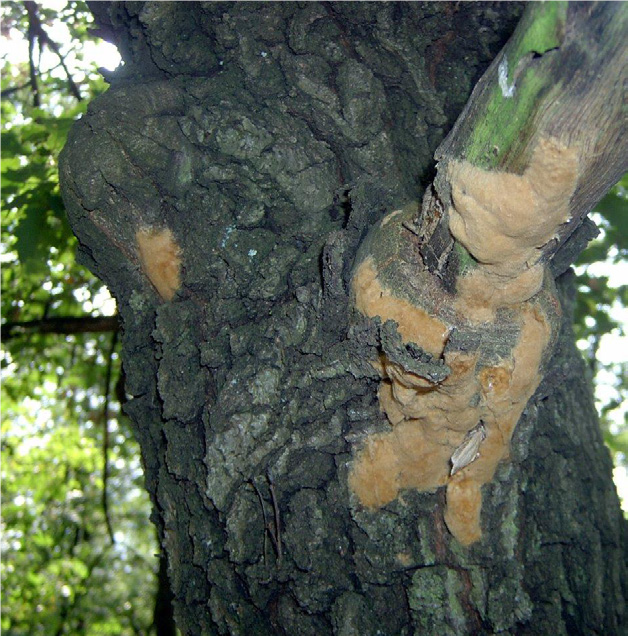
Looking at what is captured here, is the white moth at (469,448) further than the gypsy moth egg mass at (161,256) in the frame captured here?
No

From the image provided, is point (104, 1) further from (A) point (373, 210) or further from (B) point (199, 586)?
(B) point (199, 586)

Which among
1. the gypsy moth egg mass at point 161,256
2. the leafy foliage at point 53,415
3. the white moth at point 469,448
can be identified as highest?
the leafy foliage at point 53,415

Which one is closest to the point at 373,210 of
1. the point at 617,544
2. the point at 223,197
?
the point at 223,197

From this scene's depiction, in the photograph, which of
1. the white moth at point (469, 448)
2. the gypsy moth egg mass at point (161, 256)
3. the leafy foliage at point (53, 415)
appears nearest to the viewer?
the white moth at point (469, 448)

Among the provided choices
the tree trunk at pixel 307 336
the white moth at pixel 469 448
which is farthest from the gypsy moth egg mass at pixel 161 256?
the white moth at pixel 469 448

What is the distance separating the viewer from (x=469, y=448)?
1665 mm

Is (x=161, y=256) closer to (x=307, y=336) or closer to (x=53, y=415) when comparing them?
(x=307, y=336)

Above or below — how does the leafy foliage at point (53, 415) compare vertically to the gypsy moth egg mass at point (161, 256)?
above

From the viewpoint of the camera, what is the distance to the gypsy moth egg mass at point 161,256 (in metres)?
1.88

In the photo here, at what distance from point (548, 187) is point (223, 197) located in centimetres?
101

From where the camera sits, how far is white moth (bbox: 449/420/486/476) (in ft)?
5.45

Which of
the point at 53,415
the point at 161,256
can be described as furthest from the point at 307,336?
the point at 53,415

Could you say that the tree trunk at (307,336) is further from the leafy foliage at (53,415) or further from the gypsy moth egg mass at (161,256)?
the leafy foliage at (53,415)

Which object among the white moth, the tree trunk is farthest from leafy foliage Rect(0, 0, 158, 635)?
the white moth
